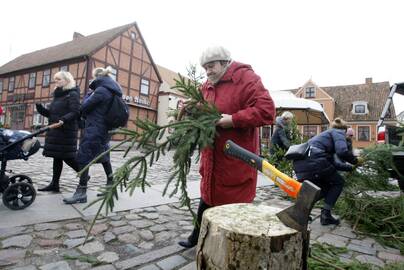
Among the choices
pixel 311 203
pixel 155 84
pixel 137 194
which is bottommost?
pixel 137 194

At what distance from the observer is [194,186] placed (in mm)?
5926

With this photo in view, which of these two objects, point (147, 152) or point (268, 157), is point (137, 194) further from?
point (268, 157)

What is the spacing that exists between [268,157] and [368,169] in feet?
8.49

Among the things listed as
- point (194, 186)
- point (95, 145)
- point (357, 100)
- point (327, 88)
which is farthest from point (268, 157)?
point (327, 88)

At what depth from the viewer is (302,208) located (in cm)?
151

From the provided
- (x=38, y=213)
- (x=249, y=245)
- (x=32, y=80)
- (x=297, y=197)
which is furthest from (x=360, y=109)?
(x=249, y=245)

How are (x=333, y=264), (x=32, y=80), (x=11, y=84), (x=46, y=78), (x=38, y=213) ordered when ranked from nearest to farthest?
(x=333, y=264)
(x=38, y=213)
(x=46, y=78)
(x=32, y=80)
(x=11, y=84)

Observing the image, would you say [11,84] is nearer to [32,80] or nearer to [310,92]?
[32,80]

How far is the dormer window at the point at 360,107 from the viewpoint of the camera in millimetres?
35594

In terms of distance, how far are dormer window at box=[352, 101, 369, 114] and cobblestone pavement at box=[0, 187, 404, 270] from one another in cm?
3709

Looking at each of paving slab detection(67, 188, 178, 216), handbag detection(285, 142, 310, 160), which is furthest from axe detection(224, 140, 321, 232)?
paving slab detection(67, 188, 178, 216)

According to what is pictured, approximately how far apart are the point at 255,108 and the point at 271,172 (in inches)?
22.8

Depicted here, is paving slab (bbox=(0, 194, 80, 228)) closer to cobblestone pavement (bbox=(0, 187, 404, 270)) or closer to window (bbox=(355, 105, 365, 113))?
cobblestone pavement (bbox=(0, 187, 404, 270))

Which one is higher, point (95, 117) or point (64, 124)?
point (95, 117)
